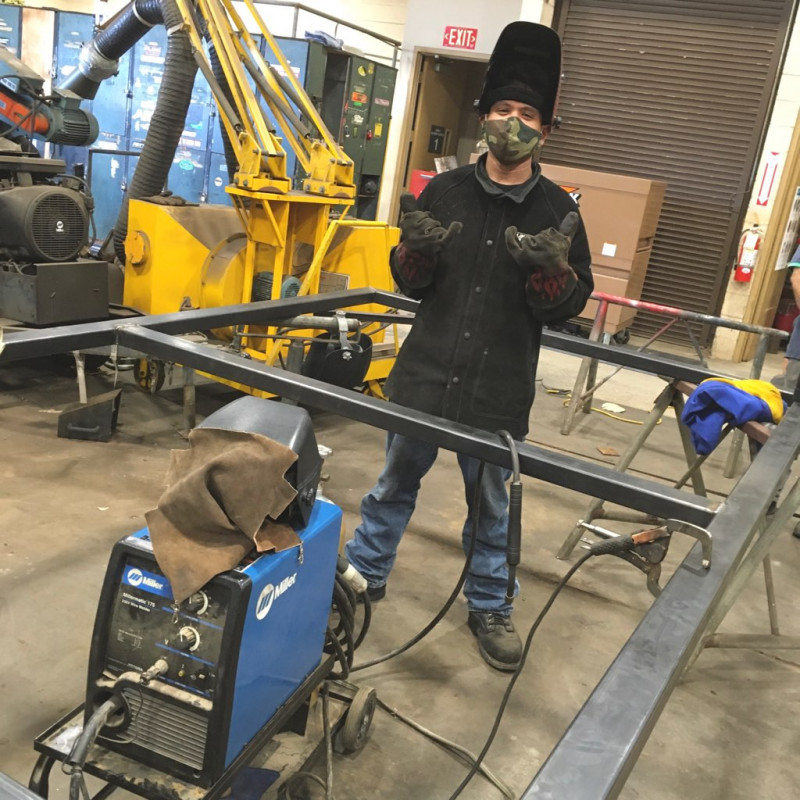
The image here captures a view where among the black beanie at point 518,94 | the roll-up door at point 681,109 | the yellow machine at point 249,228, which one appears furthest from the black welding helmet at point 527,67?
the roll-up door at point 681,109

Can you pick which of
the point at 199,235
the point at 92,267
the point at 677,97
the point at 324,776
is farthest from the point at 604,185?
the point at 324,776

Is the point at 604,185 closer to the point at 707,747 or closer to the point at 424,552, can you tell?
the point at 424,552

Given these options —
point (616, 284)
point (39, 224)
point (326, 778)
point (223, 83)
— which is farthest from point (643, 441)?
point (616, 284)

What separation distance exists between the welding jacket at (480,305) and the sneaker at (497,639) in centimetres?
62

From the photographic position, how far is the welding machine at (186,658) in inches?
47.3

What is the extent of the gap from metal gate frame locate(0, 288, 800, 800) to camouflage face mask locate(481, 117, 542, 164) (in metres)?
0.71

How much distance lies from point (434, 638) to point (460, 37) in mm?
6881

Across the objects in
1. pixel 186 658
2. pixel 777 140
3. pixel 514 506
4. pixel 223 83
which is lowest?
pixel 186 658

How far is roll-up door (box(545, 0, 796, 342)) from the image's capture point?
6.71 m

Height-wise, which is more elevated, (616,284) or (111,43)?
(111,43)

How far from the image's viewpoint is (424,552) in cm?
294

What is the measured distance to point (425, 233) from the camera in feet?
6.12

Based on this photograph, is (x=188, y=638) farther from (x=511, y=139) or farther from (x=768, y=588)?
(x=768, y=588)

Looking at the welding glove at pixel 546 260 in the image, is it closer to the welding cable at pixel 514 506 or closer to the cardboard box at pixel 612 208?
the welding cable at pixel 514 506
